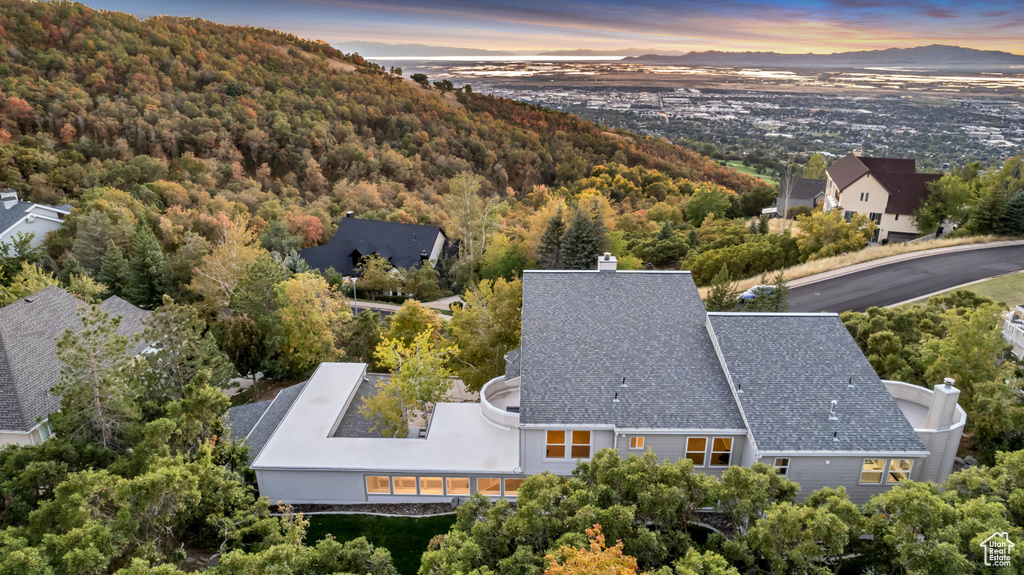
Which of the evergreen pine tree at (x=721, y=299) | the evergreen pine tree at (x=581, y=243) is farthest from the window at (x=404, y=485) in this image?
the evergreen pine tree at (x=581, y=243)

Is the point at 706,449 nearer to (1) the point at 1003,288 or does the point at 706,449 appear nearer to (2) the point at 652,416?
(2) the point at 652,416

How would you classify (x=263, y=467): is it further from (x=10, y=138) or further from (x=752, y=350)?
(x=10, y=138)

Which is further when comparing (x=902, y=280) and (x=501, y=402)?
(x=902, y=280)

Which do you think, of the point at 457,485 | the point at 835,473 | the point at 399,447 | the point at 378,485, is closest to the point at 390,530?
the point at 378,485

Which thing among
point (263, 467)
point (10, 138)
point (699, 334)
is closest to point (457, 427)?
point (263, 467)

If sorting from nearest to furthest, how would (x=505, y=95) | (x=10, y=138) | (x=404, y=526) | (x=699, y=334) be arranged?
(x=404, y=526)
(x=699, y=334)
(x=10, y=138)
(x=505, y=95)

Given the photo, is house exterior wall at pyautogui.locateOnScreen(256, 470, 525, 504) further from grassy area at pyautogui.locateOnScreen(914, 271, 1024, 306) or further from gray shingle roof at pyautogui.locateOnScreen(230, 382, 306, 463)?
grassy area at pyautogui.locateOnScreen(914, 271, 1024, 306)
